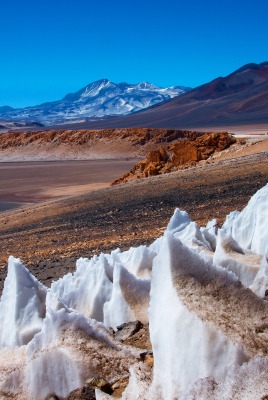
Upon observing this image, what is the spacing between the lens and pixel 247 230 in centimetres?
274

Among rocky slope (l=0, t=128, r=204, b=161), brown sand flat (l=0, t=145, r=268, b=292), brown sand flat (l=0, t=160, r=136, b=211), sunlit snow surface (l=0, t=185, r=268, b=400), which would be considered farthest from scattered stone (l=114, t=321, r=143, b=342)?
rocky slope (l=0, t=128, r=204, b=161)

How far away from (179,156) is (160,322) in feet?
59.2

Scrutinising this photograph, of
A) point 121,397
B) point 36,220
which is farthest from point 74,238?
point 121,397

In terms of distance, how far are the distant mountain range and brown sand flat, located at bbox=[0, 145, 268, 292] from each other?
7007 cm

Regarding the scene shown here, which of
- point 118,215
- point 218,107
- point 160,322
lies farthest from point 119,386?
point 218,107

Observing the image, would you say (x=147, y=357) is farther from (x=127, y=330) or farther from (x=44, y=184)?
(x=44, y=184)

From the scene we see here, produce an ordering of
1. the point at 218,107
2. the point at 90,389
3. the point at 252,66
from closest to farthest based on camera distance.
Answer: the point at 90,389 → the point at 218,107 → the point at 252,66

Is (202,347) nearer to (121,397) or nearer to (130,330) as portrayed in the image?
(121,397)

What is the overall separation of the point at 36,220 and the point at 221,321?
1046cm

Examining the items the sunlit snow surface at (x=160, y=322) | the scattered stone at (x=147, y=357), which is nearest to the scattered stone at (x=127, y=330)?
the sunlit snow surface at (x=160, y=322)

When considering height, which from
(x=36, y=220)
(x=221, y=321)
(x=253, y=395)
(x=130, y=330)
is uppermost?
(x=221, y=321)

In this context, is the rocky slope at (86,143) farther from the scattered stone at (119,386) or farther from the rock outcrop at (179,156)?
the scattered stone at (119,386)

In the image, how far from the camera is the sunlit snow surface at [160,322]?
1.39m

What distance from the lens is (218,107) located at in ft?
354
